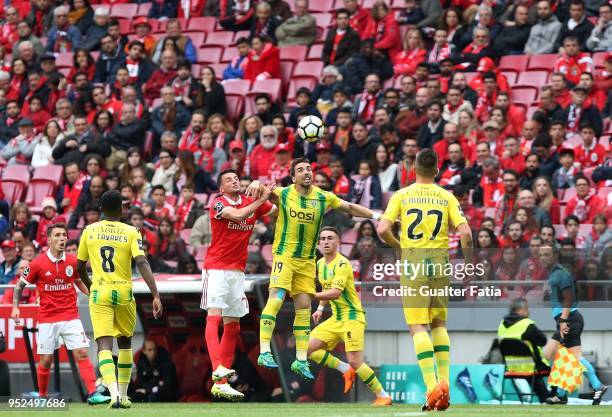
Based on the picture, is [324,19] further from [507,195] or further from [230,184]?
[230,184]

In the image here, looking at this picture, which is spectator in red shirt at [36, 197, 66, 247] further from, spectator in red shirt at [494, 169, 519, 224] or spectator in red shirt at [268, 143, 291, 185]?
spectator in red shirt at [494, 169, 519, 224]

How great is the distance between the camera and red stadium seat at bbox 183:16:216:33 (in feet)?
84.6

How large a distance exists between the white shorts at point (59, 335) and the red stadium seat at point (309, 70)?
8556 millimetres

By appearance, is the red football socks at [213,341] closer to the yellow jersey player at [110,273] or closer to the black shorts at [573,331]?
the yellow jersey player at [110,273]

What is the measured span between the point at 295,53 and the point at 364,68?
1.98 m

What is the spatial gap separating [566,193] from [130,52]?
9.23m

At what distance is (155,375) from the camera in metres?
18.4

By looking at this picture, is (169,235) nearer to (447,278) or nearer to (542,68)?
(542,68)

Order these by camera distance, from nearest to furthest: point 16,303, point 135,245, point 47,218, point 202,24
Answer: point 135,245
point 16,303
point 47,218
point 202,24

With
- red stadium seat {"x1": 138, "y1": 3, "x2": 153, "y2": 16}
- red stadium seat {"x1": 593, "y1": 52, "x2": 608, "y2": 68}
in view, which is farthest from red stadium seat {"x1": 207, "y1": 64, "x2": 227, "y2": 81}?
red stadium seat {"x1": 593, "y1": 52, "x2": 608, "y2": 68}

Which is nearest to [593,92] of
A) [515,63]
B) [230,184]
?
[515,63]

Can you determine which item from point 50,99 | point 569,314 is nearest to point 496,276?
point 569,314

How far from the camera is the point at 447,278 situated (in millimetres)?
12820

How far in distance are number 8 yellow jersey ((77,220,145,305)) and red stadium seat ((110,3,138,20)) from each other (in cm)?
1371
